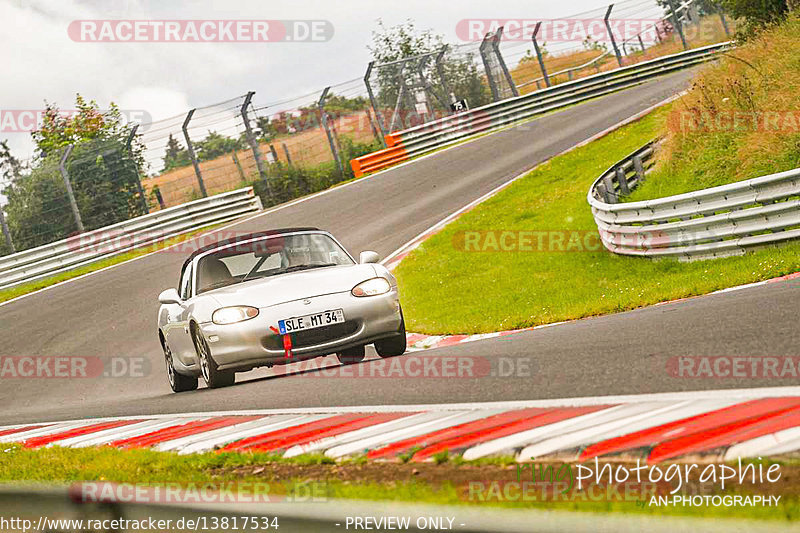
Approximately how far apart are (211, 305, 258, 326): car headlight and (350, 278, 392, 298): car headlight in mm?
976

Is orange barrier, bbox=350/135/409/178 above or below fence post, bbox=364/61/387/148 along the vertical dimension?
below

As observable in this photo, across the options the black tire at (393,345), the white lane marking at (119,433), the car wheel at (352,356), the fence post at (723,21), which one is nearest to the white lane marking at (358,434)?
the white lane marking at (119,433)

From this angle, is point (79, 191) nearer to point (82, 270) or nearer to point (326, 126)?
point (82, 270)

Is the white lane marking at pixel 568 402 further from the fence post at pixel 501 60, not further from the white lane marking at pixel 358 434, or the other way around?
the fence post at pixel 501 60

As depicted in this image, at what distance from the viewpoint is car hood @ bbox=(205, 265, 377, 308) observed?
9016 millimetres

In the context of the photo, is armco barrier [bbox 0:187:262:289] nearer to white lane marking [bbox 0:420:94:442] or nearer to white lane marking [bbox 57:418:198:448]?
white lane marking [bbox 0:420:94:442]

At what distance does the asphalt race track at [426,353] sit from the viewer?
21.0 feet

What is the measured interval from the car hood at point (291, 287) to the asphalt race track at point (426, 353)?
2.58ft

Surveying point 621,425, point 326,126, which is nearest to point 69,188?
point 326,126

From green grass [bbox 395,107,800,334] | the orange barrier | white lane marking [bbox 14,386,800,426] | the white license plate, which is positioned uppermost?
the orange barrier

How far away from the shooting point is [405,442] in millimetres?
5020

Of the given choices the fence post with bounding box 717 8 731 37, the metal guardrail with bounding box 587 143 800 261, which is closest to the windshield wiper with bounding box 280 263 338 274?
the metal guardrail with bounding box 587 143 800 261

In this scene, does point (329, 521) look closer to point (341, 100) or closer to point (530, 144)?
point (530, 144)

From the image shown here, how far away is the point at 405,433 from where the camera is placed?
5.26 meters
